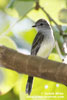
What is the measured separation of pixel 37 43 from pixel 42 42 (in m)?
0.04

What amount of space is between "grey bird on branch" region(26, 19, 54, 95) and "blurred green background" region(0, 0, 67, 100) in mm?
32

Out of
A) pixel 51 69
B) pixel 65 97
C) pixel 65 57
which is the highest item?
pixel 51 69

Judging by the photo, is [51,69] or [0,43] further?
[0,43]

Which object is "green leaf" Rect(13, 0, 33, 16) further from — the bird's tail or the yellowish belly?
the bird's tail

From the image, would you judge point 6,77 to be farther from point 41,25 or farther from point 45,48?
point 41,25

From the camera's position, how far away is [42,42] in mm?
1373

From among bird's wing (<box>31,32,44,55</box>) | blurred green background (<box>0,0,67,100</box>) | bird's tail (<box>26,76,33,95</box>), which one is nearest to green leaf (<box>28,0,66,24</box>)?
blurred green background (<box>0,0,67,100</box>)

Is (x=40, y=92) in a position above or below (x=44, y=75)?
below

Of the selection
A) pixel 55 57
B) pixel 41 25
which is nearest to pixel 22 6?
pixel 41 25

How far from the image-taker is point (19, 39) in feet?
4.67

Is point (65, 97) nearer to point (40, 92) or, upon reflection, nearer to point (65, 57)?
point (40, 92)

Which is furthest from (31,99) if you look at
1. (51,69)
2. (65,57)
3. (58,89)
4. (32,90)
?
(51,69)

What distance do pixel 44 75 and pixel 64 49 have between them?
0.48 m

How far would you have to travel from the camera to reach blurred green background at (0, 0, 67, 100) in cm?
139
